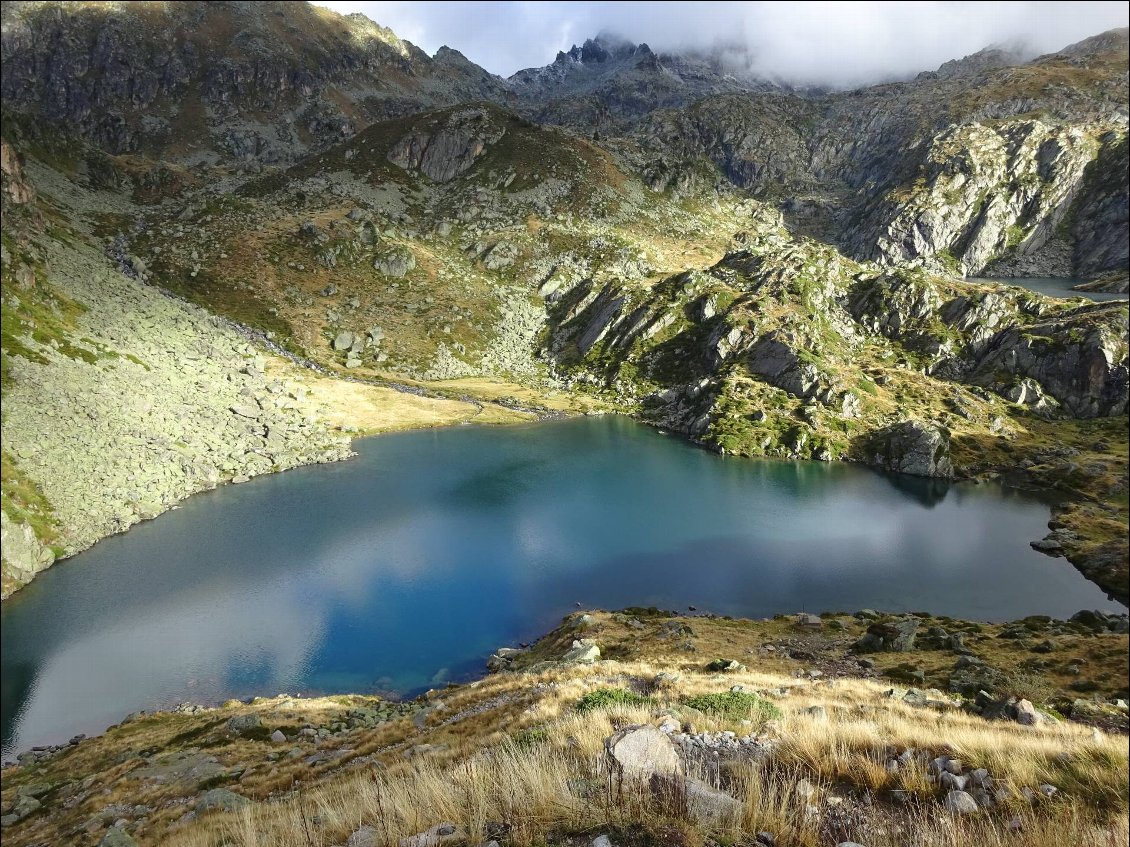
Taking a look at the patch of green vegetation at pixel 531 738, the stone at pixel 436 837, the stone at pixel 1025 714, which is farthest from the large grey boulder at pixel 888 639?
the stone at pixel 436 837

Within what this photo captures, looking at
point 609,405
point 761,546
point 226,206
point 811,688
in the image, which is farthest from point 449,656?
point 226,206

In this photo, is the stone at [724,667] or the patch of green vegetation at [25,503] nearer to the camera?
the stone at [724,667]

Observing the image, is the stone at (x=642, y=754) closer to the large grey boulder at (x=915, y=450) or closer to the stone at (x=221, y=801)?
the stone at (x=221, y=801)

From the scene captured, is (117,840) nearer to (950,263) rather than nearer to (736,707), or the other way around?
(736,707)

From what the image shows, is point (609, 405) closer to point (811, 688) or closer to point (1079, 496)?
point (1079, 496)

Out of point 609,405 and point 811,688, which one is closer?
point 811,688

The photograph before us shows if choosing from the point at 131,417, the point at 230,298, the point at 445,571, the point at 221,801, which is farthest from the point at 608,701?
the point at 230,298
